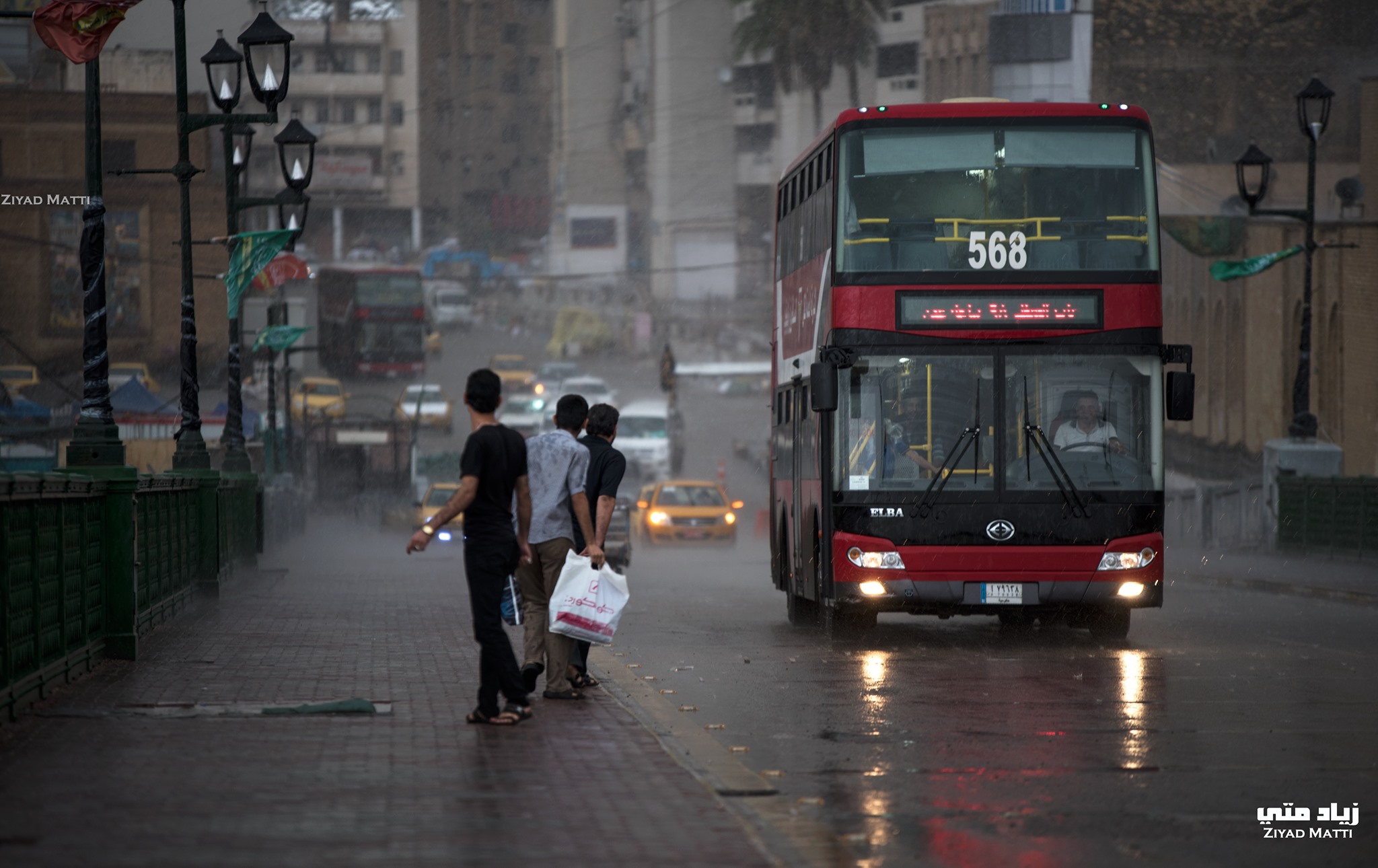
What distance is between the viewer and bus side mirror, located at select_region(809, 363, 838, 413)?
1581 cm

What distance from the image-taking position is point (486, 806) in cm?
754

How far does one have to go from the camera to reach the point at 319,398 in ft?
238

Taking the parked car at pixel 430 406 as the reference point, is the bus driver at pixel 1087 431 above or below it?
above

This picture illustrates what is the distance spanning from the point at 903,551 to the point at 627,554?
16.7m

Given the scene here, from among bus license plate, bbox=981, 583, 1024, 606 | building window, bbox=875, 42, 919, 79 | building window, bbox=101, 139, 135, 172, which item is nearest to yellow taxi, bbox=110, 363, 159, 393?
building window, bbox=101, 139, 135, 172

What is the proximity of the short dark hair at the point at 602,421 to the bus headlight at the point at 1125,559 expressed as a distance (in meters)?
5.72

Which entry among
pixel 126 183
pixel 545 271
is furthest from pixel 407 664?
pixel 545 271

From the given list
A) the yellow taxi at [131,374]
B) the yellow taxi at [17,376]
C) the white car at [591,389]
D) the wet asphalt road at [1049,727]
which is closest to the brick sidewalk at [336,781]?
the wet asphalt road at [1049,727]

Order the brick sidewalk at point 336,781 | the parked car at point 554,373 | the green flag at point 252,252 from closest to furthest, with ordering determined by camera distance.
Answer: the brick sidewalk at point 336,781 → the green flag at point 252,252 → the parked car at point 554,373

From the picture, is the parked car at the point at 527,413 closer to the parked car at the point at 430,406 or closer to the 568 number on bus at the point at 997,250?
the parked car at the point at 430,406

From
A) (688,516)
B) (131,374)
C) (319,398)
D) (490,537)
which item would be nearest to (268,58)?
(490,537)

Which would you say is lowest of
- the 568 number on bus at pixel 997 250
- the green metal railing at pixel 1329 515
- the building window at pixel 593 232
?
the green metal railing at pixel 1329 515

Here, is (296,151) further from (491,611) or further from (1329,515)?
(491,611)

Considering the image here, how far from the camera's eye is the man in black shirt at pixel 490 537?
32.9 feet
